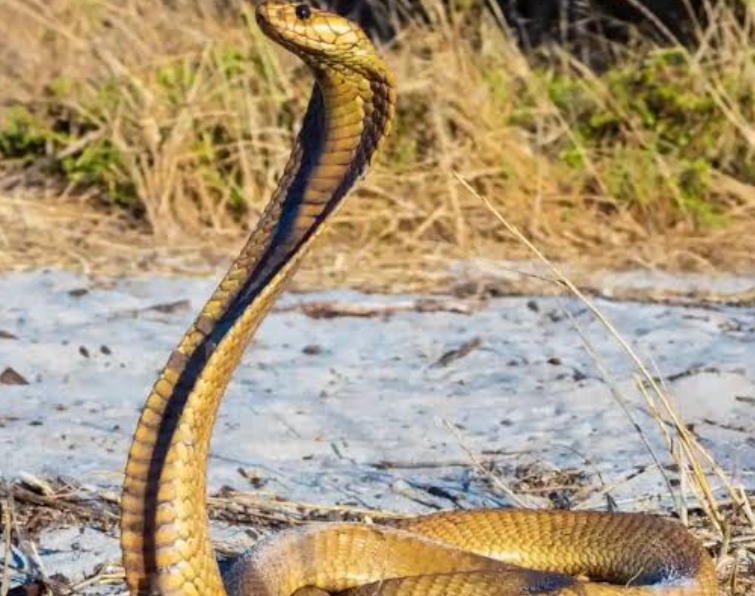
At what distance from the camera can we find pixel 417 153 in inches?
304

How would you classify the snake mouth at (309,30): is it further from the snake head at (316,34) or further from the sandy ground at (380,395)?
the sandy ground at (380,395)

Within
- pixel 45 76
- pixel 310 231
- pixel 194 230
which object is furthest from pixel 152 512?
pixel 45 76

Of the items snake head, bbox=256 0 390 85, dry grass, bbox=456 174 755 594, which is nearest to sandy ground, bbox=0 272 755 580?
dry grass, bbox=456 174 755 594

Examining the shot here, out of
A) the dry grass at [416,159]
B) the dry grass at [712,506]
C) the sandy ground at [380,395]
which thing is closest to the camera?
the dry grass at [712,506]

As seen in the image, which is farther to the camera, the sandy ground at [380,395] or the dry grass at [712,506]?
the sandy ground at [380,395]

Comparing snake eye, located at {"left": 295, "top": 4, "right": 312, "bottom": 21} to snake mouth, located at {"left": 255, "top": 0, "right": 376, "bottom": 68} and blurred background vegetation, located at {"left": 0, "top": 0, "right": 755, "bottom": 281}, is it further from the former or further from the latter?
blurred background vegetation, located at {"left": 0, "top": 0, "right": 755, "bottom": 281}

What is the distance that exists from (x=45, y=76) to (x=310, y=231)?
6.52 meters

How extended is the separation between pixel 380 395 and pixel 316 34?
286 cm

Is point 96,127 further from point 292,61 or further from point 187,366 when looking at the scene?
point 187,366

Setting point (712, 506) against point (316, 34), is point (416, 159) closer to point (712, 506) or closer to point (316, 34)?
point (712, 506)

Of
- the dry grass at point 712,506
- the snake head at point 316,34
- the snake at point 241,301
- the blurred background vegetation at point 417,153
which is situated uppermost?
the snake head at point 316,34

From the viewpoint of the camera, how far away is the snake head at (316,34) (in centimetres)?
219

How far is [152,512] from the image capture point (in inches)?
91.1

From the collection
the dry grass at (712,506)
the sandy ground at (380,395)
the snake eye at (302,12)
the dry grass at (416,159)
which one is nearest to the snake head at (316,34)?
the snake eye at (302,12)
